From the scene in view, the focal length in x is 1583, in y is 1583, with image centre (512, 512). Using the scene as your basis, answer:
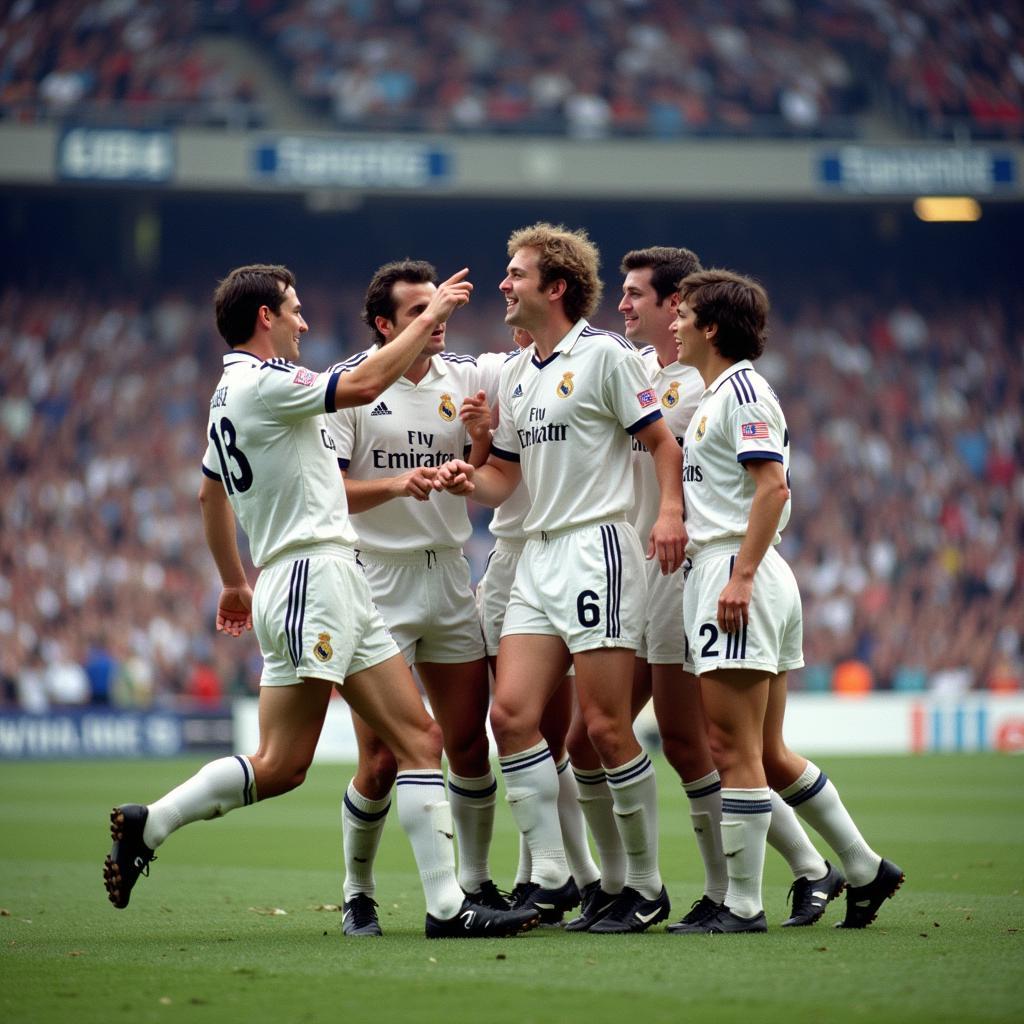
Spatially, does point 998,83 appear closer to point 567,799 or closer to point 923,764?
point 923,764

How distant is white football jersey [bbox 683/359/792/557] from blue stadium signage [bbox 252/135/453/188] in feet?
71.4

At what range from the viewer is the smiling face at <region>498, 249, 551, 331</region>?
6516 millimetres

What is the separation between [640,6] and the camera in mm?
30359

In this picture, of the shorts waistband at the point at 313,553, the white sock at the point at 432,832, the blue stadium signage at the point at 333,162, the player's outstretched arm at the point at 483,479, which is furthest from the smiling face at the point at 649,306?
the blue stadium signage at the point at 333,162

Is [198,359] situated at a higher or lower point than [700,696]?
higher

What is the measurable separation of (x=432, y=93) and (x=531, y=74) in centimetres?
192

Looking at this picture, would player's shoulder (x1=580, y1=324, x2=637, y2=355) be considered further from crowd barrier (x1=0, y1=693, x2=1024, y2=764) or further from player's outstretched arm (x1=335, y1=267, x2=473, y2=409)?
crowd barrier (x1=0, y1=693, x2=1024, y2=764)

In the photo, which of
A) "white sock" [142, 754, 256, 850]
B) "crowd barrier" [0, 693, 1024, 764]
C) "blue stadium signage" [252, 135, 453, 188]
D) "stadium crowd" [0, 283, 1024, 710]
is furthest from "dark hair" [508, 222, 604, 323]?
"blue stadium signage" [252, 135, 453, 188]

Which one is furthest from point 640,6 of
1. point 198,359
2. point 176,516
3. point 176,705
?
point 176,705

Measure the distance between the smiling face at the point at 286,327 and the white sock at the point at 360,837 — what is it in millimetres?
1778

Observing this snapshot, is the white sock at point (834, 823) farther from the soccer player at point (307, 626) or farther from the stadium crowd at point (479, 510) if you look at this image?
the stadium crowd at point (479, 510)

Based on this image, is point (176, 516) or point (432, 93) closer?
point (176, 516)

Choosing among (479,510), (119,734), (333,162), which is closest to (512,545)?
(119,734)

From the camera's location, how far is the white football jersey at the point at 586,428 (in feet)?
20.8
